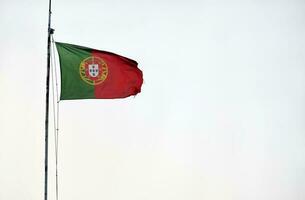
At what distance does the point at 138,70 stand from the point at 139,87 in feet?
2.01

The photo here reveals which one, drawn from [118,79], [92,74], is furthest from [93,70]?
[118,79]

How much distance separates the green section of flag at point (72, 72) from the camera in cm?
1392

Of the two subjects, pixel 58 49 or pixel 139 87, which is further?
pixel 139 87

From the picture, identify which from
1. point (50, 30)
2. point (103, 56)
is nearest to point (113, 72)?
point (103, 56)

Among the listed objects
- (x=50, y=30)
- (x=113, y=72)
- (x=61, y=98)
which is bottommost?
(x=61, y=98)

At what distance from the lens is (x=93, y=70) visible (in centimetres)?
1424

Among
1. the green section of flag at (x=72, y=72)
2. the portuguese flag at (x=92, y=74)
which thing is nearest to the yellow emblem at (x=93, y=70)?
the portuguese flag at (x=92, y=74)

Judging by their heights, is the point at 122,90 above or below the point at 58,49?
below

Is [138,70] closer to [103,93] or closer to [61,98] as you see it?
[103,93]

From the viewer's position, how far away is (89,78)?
46.5 ft

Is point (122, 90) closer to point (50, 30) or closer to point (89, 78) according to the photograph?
point (89, 78)

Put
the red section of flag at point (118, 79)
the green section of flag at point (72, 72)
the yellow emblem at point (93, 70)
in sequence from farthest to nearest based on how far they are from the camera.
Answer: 1. the red section of flag at point (118, 79)
2. the yellow emblem at point (93, 70)
3. the green section of flag at point (72, 72)

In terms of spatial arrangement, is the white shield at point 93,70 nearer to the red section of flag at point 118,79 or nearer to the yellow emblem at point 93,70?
the yellow emblem at point 93,70

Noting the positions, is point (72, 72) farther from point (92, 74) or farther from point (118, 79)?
point (118, 79)
